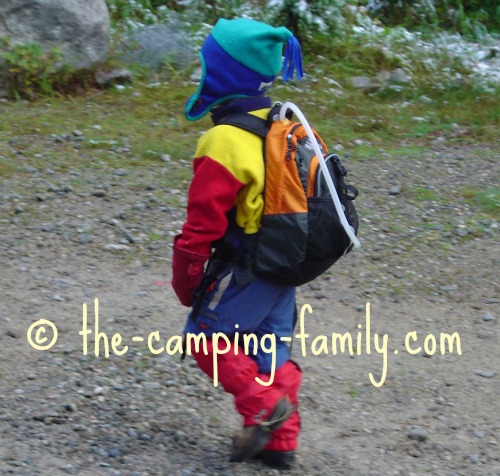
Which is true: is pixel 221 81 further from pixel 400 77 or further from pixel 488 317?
pixel 400 77

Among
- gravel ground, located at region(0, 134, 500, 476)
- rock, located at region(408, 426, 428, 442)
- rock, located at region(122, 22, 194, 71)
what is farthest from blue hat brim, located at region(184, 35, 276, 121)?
rock, located at region(122, 22, 194, 71)

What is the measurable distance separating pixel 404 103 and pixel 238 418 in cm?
520

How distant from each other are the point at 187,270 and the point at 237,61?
0.73 meters

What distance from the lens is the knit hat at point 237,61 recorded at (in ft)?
11.0

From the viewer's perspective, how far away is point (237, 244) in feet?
11.2

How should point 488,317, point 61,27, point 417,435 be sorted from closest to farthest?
point 417,435 < point 488,317 < point 61,27

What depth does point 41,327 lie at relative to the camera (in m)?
4.67

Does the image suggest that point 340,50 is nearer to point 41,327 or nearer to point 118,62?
point 118,62

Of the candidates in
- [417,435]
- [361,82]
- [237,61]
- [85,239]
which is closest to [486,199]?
[361,82]

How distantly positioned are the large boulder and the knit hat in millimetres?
5097

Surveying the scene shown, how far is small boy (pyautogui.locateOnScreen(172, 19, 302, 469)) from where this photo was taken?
10.7 feet

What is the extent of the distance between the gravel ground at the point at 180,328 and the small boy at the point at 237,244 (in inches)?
14.9

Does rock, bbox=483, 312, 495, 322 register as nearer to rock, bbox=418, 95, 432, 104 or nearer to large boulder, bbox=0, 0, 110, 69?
rock, bbox=418, 95, 432, 104

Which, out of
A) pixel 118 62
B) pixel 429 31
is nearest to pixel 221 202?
pixel 118 62
